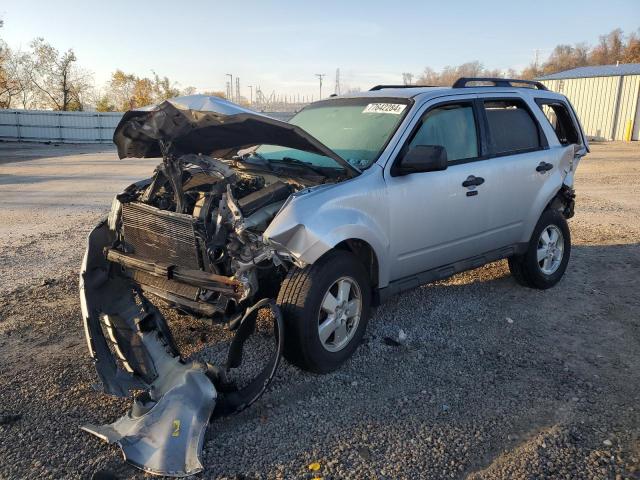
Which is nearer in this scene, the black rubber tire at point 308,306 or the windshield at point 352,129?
the black rubber tire at point 308,306

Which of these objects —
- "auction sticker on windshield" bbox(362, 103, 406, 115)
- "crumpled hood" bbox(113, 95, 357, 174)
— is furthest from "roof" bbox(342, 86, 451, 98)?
"crumpled hood" bbox(113, 95, 357, 174)

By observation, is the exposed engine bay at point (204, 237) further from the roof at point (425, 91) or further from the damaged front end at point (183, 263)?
the roof at point (425, 91)

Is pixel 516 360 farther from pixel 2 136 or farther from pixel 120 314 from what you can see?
pixel 2 136

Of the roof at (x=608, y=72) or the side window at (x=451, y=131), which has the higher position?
the roof at (x=608, y=72)

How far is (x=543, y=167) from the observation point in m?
5.52

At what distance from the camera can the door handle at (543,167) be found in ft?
17.9

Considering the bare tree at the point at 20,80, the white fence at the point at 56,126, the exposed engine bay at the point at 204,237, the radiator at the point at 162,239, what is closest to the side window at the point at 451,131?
the exposed engine bay at the point at 204,237

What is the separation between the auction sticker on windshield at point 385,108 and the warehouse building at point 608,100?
101 ft

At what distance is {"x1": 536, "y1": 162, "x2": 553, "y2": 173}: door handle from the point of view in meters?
5.47

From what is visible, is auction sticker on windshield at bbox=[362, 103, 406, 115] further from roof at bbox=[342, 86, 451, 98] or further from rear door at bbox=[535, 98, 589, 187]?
rear door at bbox=[535, 98, 589, 187]

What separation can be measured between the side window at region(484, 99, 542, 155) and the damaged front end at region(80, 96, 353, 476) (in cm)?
189

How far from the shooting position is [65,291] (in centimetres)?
554

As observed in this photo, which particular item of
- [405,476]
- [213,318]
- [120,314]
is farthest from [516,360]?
[120,314]

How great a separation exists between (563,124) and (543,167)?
1238 millimetres
